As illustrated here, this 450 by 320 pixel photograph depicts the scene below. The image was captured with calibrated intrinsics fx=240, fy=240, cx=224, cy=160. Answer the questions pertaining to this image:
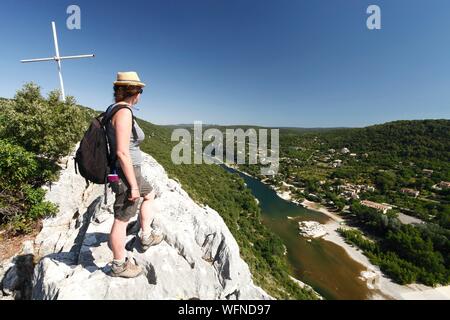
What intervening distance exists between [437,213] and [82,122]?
189ft

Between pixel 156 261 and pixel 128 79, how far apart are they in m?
3.44

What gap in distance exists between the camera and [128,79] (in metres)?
3.24

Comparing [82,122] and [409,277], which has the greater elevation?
[82,122]

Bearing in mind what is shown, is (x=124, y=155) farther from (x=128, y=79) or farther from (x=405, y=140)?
(x=405, y=140)

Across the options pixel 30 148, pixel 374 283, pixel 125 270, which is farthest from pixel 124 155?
pixel 374 283

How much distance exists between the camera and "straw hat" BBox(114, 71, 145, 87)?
3.17m

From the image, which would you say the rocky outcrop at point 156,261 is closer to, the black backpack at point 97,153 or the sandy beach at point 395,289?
the black backpack at point 97,153

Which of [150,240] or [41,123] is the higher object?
[41,123]

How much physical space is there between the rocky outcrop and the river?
22.8 metres

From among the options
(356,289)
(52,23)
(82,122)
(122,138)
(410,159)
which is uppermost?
(52,23)

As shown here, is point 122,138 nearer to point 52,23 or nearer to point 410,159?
point 52,23

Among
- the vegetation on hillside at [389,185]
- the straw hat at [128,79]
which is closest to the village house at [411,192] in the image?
the vegetation on hillside at [389,185]

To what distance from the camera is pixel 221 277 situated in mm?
5582

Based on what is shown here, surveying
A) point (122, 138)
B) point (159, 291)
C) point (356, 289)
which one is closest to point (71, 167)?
point (159, 291)
